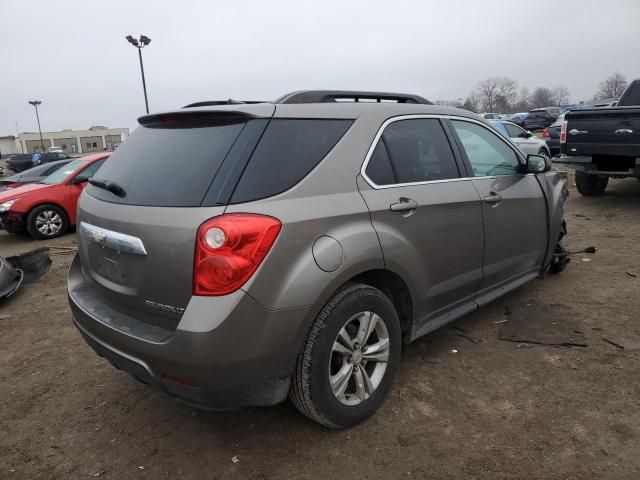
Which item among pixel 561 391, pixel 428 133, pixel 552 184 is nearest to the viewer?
pixel 561 391

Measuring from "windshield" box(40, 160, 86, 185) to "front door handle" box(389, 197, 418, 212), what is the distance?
26.8 ft

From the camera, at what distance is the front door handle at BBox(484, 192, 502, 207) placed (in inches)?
135

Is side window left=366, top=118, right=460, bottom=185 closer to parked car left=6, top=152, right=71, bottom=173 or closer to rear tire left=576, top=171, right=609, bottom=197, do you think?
rear tire left=576, top=171, right=609, bottom=197

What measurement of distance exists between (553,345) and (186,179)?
9.28 ft

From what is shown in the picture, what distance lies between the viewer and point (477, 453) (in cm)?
246

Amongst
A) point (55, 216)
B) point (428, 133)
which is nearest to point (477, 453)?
point (428, 133)

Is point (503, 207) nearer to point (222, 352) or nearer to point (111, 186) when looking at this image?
point (222, 352)

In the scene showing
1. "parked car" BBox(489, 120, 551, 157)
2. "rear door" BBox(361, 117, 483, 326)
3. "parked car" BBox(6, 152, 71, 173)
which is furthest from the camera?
"parked car" BBox(6, 152, 71, 173)

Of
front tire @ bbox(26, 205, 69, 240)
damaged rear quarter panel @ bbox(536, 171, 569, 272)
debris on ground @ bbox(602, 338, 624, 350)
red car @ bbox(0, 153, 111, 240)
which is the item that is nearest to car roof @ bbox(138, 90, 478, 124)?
damaged rear quarter panel @ bbox(536, 171, 569, 272)

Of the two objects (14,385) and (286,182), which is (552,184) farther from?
(14,385)

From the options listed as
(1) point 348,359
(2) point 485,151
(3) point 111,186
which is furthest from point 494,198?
(3) point 111,186

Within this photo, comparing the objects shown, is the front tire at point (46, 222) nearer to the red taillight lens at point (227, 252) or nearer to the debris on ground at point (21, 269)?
the debris on ground at point (21, 269)

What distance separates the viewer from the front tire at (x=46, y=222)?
28.0 ft

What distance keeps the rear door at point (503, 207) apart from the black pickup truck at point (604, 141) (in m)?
4.61
